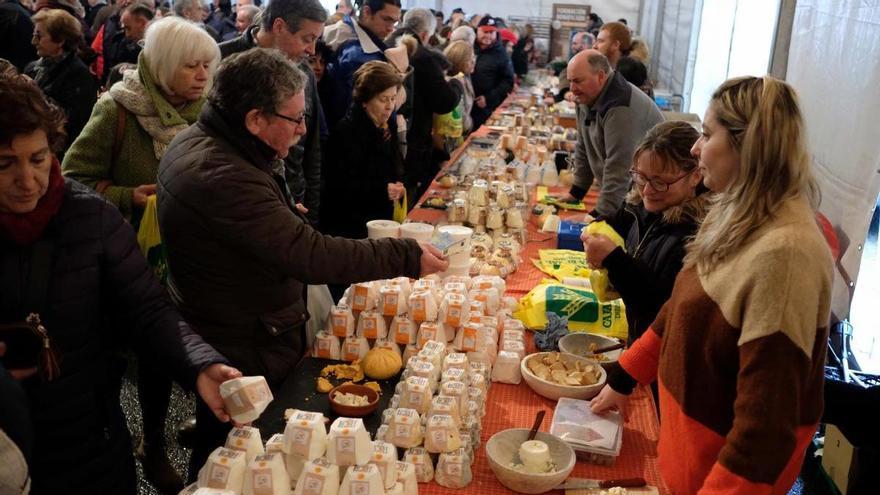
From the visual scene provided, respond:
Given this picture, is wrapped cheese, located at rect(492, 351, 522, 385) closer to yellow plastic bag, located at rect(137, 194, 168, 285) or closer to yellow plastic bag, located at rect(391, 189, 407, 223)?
yellow plastic bag, located at rect(137, 194, 168, 285)

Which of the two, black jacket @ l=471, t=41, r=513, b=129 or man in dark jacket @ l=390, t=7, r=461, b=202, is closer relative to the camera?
man in dark jacket @ l=390, t=7, r=461, b=202

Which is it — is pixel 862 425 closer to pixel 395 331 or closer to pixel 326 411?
pixel 395 331

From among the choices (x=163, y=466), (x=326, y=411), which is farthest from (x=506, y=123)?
(x=326, y=411)

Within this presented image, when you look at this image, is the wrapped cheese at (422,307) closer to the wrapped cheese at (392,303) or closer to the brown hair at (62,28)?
the wrapped cheese at (392,303)

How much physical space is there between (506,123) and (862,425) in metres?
5.42

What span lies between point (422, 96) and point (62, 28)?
8.91 ft

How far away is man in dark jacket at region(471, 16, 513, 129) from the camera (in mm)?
9289

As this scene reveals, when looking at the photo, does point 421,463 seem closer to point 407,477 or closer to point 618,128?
point 407,477

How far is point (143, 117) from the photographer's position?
2801mm

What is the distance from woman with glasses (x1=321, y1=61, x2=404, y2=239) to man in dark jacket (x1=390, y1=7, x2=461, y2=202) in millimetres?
2168

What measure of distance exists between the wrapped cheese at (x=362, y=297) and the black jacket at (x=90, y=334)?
28.0 inches

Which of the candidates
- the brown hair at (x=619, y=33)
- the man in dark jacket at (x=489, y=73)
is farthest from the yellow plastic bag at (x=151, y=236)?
the man in dark jacket at (x=489, y=73)

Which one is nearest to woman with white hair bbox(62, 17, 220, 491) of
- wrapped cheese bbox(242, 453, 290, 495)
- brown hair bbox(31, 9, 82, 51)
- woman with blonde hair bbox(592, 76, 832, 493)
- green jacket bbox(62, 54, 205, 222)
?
green jacket bbox(62, 54, 205, 222)

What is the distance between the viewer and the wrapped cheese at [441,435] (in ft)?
6.09
